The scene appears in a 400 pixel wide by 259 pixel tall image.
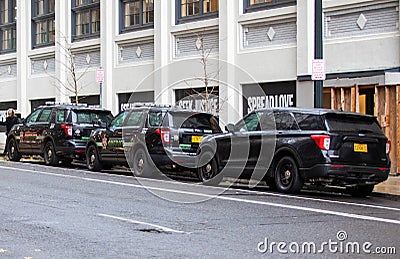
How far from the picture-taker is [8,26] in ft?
130

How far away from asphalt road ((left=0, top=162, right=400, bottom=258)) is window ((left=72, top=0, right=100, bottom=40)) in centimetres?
1625

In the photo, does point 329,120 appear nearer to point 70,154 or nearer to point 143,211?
point 143,211

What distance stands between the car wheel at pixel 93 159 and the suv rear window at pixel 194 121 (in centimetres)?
346

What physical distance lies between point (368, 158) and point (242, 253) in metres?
6.90

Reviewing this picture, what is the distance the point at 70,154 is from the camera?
75.4ft

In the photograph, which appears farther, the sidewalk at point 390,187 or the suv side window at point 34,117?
the suv side window at point 34,117

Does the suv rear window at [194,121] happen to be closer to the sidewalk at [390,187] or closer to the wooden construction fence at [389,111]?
the wooden construction fence at [389,111]

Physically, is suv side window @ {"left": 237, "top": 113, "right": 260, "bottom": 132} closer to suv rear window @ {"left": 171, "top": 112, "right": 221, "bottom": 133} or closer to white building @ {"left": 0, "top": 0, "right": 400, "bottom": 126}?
suv rear window @ {"left": 171, "top": 112, "right": 221, "bottom": 133}

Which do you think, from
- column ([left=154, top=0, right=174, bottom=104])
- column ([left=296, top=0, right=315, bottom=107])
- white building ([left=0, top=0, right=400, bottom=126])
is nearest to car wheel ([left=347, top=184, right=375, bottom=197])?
white building ([left=0, top=0, right=400, bottom=126])

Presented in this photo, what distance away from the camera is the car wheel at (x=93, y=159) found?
21594 mm

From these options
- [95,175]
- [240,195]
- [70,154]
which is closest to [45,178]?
[95,175]

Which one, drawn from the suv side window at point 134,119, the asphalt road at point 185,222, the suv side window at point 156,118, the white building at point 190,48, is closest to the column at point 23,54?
the white building at point 190,48

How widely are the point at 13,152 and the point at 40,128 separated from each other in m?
2.13

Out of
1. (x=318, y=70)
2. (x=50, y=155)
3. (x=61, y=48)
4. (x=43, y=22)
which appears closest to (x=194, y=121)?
(x=318, y=70)
